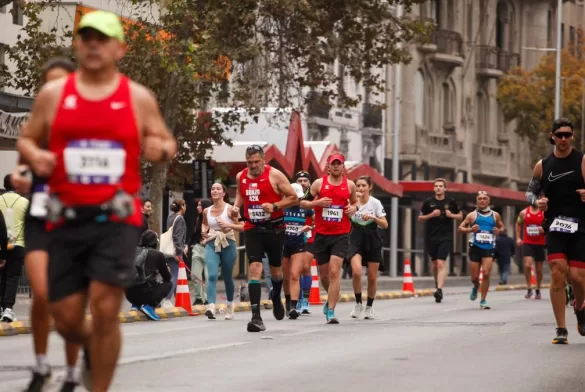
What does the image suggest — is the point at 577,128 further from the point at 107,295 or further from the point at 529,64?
the point at 107,295

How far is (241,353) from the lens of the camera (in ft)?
45.6

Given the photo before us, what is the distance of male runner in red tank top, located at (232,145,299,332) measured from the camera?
17.0 metres

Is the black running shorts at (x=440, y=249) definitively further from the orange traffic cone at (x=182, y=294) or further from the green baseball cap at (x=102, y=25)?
the green baseball cap at (x=102, y=25)

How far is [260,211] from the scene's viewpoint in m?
17.2

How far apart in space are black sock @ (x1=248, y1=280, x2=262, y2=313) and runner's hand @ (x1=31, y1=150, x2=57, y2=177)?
31.3ft

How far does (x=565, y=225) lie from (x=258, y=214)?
3.84m

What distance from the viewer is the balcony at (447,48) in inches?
2388

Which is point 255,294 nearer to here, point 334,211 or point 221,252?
point 334,211

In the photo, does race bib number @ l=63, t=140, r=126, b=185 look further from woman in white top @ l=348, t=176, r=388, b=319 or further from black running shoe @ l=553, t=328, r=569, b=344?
woman in white top @ l=348, t=176, r=388, b=319

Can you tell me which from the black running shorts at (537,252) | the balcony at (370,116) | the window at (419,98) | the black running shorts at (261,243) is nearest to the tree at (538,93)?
the window at (419,98)

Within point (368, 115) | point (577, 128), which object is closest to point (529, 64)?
point (577, 128)

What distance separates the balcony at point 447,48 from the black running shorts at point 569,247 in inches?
1806

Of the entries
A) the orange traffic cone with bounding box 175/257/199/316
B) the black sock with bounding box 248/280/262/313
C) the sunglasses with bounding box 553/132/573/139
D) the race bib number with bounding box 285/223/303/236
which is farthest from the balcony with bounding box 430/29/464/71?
the sunglasses with bounding box 553/132/573/139

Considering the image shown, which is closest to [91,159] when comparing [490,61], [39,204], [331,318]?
[39,204]
